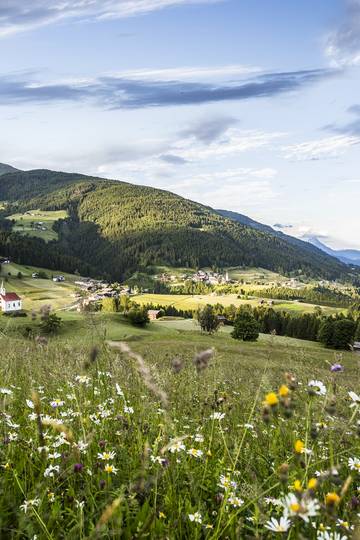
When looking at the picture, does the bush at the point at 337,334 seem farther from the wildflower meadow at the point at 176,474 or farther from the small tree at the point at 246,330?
the wildflower meadow at the point at 176,474

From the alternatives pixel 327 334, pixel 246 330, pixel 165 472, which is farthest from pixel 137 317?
pixel 165 472

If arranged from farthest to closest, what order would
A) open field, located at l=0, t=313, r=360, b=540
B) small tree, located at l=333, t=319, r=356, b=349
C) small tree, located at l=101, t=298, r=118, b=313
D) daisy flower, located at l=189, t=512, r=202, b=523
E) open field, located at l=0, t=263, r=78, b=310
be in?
open field, located at l=0, t=263, r=78, b=310, small tree, located at l=101, t=298, r=118, b=313, small tree, located at l=333, t=319, r=356, b=349, daisy flower, located at l=189, t=512, r=202, b=523, open field, located at l=0, t=313, r=360, b=540

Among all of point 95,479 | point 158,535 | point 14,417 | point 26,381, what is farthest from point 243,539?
point 26,381

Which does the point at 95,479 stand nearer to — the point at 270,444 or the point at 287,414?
the point at 270,444

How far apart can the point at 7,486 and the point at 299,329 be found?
11724 centimetres

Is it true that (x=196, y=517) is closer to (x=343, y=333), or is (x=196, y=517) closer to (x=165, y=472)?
(x=165, y=472)

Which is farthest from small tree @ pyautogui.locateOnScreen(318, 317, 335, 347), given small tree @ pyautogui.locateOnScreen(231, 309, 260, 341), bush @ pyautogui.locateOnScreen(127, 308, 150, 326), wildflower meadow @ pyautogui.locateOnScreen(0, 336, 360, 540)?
wildflower meadow @ pyautogui.locateOnScreen(0, 336, 360, 540)

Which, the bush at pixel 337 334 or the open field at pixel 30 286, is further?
the open field at pixel 30 286

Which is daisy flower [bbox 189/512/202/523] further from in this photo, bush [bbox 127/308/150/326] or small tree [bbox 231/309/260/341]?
bush [bbox 127/308/150/326]

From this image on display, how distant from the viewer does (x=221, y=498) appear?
3582mm

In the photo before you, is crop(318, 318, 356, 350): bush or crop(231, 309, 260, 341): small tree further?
crop(318, 318, 356, 350): bush

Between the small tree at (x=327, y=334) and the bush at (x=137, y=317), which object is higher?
the bush at (x=137, y=317)

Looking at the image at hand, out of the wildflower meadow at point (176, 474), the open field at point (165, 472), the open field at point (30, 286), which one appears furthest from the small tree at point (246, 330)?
the wildflower meadow at point (176, 474)

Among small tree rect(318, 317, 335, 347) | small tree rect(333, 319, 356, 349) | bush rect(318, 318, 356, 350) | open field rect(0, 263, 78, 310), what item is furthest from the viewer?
open field rect(0, 263, 78, 310)
